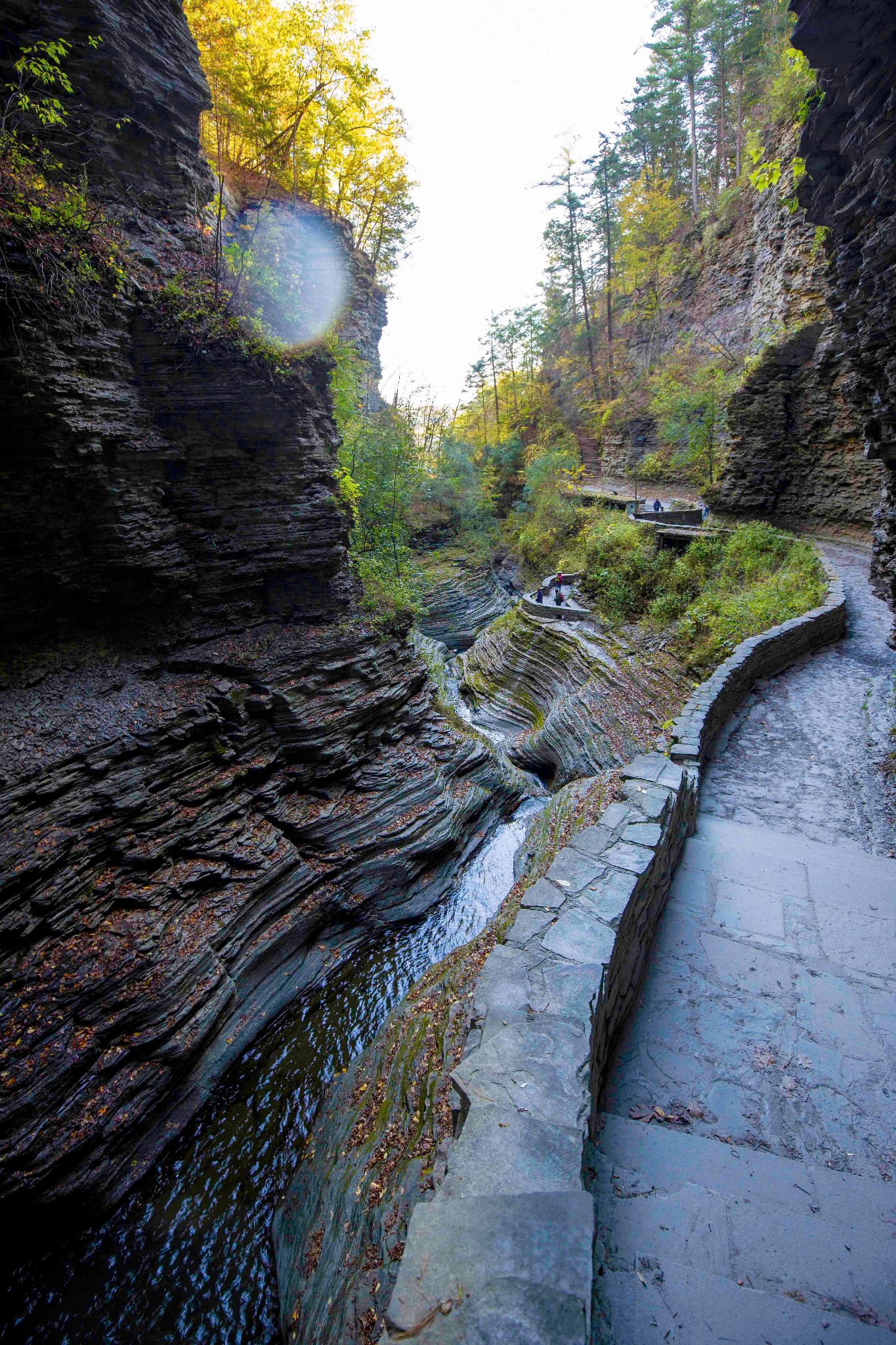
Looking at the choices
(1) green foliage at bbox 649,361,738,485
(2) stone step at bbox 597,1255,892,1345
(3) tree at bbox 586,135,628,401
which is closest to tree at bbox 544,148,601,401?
(3) tree at bbox 586,135,628,401

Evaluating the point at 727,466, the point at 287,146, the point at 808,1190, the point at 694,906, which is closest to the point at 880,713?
the point at 694,906

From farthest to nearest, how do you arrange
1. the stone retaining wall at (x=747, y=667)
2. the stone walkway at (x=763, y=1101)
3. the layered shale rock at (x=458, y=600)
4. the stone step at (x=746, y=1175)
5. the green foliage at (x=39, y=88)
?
the layered shale rock at (x=458, y=600), the stone retaining wall at (x=747, y=667), the green foliage at (x=39, y=88), the stone step at (x=746, y=1175), the stone walkway at (x=763, y=1101)

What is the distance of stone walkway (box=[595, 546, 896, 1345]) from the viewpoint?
5.92ft

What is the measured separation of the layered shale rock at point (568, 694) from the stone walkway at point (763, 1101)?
15.6 ft

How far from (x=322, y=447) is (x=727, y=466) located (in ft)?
46.5

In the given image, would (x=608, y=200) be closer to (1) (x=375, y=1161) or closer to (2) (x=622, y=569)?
(2) (x=622, y=569)

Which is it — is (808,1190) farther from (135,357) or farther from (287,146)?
(287,146)

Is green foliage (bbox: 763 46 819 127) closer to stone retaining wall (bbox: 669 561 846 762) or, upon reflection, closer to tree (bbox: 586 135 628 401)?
tree (bbox: 586 135 628 401)

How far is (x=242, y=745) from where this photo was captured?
7840 millimetres

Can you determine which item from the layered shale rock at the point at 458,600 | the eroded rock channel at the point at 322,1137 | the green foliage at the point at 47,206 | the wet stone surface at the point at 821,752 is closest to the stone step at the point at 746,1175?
the eroded rock channel at the point at 322,1137

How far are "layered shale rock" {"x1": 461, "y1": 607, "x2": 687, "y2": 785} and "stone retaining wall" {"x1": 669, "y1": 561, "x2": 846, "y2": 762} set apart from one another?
1740 millimetres

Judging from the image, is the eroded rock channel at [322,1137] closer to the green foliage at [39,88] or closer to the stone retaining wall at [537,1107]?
the stone retaining wall at [537,1107]

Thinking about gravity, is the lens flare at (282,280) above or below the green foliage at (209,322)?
above

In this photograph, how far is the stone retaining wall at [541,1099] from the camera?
4.93ft
